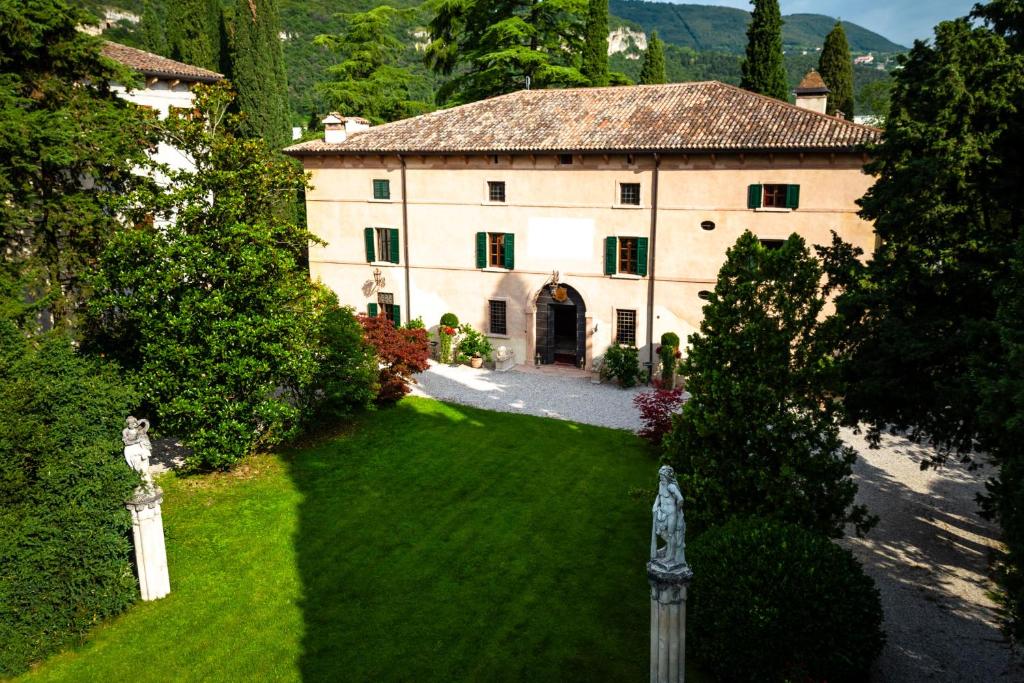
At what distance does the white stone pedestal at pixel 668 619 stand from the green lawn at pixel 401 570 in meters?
1.77

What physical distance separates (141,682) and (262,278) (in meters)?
9.82

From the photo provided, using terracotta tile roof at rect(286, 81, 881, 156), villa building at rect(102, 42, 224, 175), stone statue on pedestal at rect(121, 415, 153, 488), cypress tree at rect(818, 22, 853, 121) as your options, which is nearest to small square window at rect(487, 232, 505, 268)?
terracotta tile roof at rect(286, 81, 881, 156)

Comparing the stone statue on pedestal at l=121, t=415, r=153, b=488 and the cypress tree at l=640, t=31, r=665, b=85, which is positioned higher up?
the cypress tree at l=640, t=31, r=665, b=85

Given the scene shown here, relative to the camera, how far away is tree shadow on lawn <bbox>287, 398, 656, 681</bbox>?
39.6 ft

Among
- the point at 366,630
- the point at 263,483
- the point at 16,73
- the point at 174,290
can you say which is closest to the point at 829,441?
the point at 366,630

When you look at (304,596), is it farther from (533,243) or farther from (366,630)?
(533,243)

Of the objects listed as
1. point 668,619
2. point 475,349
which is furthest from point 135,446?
point 475,349

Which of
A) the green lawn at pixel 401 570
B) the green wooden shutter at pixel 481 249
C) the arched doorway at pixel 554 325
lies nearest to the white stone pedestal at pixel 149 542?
the green lawn at pixel 401 570

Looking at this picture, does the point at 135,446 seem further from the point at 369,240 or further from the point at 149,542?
the point at 369,240

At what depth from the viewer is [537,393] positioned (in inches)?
1044

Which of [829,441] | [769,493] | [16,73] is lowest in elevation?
[769,493]

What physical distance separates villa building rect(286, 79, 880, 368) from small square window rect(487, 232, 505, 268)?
0.06 m

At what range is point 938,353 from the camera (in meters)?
12.8

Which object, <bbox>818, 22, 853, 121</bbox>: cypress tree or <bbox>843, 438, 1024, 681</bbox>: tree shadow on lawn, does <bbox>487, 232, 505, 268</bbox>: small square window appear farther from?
<bbox>818, 22, 853, 121</bbox>: cypress tree
